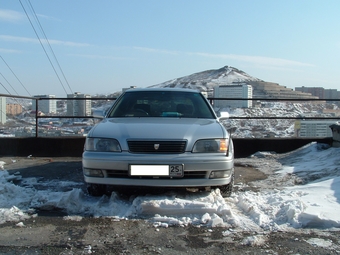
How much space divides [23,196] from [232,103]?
6091 mm

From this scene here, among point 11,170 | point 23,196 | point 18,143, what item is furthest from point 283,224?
point 18,143

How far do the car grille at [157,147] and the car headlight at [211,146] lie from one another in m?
0.18

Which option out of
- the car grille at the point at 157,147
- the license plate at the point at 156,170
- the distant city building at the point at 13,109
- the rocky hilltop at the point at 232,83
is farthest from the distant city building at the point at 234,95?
the license plate at the point at 156,170

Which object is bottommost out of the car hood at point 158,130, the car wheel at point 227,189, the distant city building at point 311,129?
the car wheel at point 227,189

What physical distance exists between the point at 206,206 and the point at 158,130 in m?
0.99

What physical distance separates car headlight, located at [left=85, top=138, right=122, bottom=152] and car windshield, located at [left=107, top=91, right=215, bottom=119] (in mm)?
1081

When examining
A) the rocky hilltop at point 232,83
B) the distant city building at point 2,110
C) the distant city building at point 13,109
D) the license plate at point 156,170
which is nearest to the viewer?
the license plate at point 156,170

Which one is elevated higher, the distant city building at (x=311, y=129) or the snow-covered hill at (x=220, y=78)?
the snow-covered hill at (x=220, y=78)

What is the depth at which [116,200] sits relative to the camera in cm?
437

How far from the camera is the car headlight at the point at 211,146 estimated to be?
4238mm

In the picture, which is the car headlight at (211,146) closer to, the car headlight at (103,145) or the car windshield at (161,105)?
the car headlight at (103,145)

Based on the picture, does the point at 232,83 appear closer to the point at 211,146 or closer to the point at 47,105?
the point at 47,105

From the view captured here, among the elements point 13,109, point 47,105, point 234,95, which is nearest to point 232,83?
point 234,95

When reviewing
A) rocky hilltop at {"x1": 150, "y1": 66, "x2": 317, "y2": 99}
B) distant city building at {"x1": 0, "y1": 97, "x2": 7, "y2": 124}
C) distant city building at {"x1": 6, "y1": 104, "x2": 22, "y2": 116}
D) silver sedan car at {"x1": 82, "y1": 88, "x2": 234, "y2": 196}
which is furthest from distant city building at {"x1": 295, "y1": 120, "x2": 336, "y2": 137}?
distant city building at {"x1": 0, "y1": 97, "x2": 7, "y2": 124}
